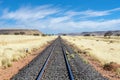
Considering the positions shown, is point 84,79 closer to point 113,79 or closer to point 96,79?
point 96,79

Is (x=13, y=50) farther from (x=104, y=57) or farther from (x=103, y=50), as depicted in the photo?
(x=103, y=50)

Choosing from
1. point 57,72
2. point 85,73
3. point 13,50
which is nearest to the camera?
point 85,73

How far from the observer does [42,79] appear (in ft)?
37.4

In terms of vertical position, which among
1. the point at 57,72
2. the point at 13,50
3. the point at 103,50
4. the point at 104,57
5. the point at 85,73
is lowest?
the point at 103,50

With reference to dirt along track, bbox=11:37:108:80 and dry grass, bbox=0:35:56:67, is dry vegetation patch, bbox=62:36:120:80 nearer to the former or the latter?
dirt along track, bbox=11:37:108:80

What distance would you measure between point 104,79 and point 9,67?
7.89 m

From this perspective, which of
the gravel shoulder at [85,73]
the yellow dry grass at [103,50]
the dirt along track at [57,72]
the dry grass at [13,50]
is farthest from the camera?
the yellow dry grass at [103,50]

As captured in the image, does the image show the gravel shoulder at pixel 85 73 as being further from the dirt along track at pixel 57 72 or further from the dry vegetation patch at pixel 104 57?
the dry vegetation patch at pixel 104 57

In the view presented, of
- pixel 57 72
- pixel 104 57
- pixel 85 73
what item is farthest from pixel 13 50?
pixel 85 73

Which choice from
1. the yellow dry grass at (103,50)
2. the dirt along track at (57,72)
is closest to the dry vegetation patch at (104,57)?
the yellow dry grass at (103,50)

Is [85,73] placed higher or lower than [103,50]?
higher

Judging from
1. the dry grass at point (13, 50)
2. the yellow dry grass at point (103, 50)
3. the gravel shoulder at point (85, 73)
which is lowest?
the yellow dry grass at point (103, 50)

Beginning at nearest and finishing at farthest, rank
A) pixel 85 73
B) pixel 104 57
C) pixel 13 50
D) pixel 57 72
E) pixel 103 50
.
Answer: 1. pixel 85 73
2. pixel 57 72
3. pixel 104 57
4. pixel 13 50
5. pixel 103 50

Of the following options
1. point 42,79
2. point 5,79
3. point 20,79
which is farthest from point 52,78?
point 5,79
